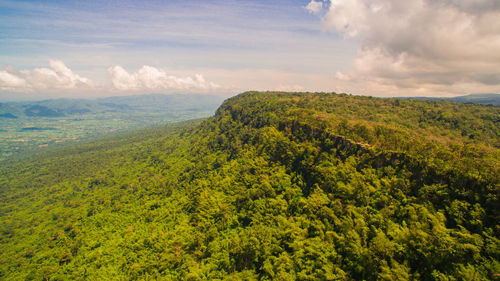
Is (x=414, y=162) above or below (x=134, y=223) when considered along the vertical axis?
above

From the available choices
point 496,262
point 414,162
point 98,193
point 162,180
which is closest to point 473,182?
point 414,162

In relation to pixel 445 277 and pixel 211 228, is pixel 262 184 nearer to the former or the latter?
pixel 211 228

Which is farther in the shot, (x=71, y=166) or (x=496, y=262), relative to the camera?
(x=71, y=166)

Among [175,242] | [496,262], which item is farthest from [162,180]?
[496,262]

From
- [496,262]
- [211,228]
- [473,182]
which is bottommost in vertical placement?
[211,228]

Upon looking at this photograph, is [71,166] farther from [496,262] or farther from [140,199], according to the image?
[496,262]

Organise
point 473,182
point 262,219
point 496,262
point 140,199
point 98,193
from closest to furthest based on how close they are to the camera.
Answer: point 496,262 → point 473,182 → point 262,219 → point 140,199 → point 98,193

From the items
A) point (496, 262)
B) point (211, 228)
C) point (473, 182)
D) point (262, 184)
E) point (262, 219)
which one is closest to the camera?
point (496, 262)
